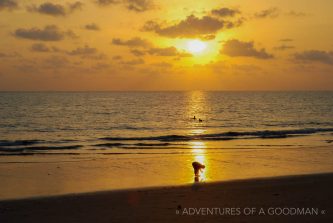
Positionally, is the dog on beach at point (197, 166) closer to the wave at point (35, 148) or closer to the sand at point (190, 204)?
the sand at point (190, 204)

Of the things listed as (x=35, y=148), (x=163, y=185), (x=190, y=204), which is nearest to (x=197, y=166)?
(x=163, y=185)

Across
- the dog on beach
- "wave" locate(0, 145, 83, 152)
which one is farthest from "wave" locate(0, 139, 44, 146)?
the dog on beach

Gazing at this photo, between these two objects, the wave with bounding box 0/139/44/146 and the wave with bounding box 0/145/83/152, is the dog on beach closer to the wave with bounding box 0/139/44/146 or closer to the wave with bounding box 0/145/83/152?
the wave with bounding box 0/145/83/152

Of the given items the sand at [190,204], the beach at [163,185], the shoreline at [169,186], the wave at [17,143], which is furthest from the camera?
the wave at [17,143]

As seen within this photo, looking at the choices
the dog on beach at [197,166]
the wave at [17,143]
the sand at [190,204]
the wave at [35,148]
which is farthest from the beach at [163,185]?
the wave at [17,143]

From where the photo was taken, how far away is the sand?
1066 centimetres

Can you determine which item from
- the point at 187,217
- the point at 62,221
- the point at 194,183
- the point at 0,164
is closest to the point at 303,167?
the point at 194,183

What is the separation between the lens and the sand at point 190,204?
10656 millimetres

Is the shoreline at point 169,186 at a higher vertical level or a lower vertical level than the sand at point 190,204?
higher

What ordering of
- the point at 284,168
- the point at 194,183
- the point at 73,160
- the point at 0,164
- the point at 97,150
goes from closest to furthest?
the point at 194,183
the point at 284,168
the point at 0,164
the point at 73,160
the point at 97,150

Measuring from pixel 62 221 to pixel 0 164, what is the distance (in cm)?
1265

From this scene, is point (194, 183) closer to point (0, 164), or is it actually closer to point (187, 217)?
point (187, 217)

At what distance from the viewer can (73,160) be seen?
23875mm

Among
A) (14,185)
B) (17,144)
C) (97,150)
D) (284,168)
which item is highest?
(17,144)
